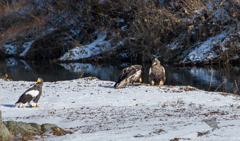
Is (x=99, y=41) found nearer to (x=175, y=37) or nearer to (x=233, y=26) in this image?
(x=175, y=37)

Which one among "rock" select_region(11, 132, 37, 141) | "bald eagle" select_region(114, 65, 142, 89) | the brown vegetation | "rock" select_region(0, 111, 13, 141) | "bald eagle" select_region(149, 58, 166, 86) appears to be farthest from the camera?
the brown vegetation

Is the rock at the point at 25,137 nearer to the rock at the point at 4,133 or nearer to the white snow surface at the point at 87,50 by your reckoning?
the rock at the point at 4,133

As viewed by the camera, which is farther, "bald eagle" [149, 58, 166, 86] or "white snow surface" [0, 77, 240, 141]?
"bald eagle" [149, 58, 166, 86]

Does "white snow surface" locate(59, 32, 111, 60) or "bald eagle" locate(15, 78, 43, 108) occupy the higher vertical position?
"white snow surface" locate(59, 32, 111, 60)

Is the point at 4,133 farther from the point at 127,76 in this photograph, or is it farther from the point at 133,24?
the point at 133,24

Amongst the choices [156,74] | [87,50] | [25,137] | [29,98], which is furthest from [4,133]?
[87,50]

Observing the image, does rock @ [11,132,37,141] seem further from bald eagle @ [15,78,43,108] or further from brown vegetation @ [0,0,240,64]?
brown vegetation @ [0,0,240,64]

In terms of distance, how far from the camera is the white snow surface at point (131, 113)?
195 inches

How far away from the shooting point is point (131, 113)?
7.01 m

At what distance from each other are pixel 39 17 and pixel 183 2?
2049cm

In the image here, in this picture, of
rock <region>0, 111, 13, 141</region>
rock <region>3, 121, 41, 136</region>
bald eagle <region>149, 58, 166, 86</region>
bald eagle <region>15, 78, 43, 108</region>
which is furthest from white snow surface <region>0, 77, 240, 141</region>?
bald eagle <region>149, 58, 166, 86</region>

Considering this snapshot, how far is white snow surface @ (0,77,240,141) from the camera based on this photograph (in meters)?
4.95

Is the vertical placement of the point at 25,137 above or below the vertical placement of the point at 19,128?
below

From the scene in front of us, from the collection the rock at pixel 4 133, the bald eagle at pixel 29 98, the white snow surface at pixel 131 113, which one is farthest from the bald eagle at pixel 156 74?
the rock at pixel 4 133
